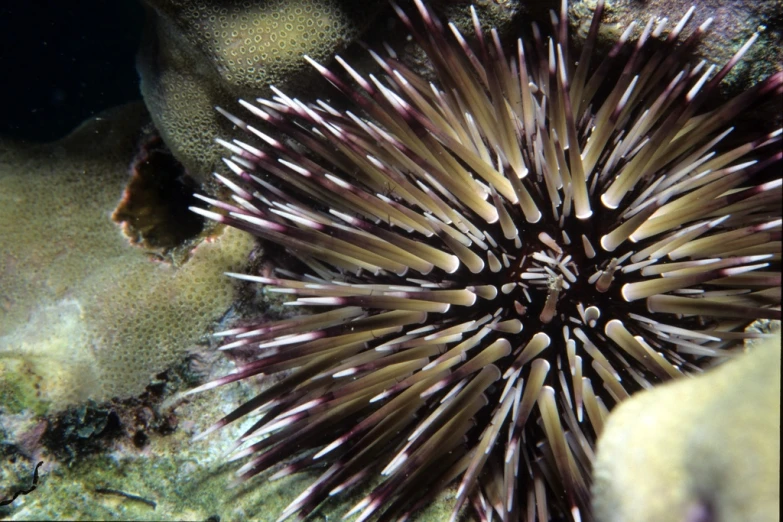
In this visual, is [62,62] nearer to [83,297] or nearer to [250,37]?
[83,297]

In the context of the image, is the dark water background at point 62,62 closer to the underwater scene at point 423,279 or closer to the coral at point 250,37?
the underwater scene at point 423,279

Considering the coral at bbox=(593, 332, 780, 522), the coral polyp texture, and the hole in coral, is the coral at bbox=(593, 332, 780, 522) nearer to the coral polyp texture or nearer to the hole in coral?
the coral polyp texture

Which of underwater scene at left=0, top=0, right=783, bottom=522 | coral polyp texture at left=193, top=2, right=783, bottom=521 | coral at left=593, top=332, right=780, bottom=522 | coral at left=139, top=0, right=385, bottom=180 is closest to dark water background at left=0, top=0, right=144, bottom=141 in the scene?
underwater scene at left=0, top=0, right=783, bottom=522

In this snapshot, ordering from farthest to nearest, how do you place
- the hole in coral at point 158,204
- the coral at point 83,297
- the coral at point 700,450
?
the hole in coral at point 158,204, the coral at point 83,297, the coral at point 700,450

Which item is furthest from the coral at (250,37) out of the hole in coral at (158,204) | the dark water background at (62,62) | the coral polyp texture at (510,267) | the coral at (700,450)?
the coral at (700,450)

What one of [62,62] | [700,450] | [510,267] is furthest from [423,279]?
[62,62]

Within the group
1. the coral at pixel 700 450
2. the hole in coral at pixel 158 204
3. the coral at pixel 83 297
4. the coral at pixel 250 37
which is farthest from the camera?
the hole in coral at pixel 158 204

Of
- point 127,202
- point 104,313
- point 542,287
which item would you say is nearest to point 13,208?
point 127,202

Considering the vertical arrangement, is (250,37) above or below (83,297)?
above
